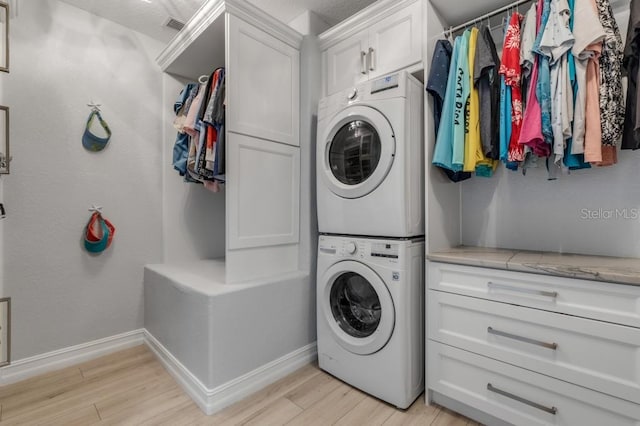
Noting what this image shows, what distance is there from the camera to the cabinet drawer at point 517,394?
111 centimetres

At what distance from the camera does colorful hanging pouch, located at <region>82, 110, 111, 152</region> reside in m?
2.04

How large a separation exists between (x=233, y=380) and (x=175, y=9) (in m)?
2.47

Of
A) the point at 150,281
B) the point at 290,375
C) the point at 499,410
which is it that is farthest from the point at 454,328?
the point at 150,281

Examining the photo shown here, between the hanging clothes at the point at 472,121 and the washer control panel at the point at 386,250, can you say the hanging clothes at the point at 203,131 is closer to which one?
the washer control panel at the point at 386,250

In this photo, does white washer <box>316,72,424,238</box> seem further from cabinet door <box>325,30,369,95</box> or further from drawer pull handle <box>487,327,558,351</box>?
drawer pull handle <box>487,327,558,351</box>

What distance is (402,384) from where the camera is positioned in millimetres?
1510

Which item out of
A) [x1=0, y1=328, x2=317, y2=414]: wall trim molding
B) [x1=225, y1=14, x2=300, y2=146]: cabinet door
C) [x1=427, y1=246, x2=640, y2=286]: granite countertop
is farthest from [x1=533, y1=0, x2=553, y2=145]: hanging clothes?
[x1=0, y1=328, x2=317, y2=414]: wall trim molding

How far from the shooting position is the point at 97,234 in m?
2.06

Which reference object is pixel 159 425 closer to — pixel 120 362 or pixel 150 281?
pixel 120 362

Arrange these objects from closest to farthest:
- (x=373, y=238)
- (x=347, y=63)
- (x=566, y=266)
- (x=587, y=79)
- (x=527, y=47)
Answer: (x=566, y=266)
(x=587, y=79)
(x=527, y=47)
(x=373, y=238)
(x=347, y=63)

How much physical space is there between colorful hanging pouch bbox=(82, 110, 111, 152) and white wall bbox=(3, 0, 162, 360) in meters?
0.04

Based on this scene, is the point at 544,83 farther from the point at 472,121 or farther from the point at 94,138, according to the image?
the point at 94,138

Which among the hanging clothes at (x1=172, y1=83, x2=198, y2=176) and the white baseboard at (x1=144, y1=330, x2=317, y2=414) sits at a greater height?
the hanging clothes at (x1=172, y1=83, x2=198, y2=176)

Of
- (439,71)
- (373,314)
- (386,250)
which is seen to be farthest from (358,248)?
(439,71)
